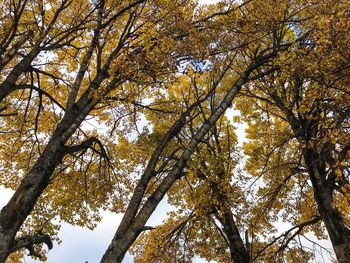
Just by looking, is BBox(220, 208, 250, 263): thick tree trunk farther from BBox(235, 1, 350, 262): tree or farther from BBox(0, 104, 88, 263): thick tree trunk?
BBox(0, 104, 88, 263): thick tree trunk

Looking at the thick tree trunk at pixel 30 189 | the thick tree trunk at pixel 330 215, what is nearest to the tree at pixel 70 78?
the thick tree trunk at pixel 30 189

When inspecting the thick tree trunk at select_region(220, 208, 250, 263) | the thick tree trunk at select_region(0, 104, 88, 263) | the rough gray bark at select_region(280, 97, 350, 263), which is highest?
the rough gray bark at select_region(280, 97, 350, 263)

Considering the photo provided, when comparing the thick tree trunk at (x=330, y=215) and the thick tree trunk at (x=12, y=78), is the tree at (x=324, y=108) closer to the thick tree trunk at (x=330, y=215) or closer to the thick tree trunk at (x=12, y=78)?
the thick tree trunk at (x=330, y=215)

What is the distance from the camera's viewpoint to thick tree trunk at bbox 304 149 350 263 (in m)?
9.60

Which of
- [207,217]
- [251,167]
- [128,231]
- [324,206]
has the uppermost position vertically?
[251,167]

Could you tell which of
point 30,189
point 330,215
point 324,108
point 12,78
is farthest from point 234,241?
point 12,78

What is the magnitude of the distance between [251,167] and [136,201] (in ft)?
38.2

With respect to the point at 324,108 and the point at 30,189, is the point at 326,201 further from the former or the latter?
the point at 30,189

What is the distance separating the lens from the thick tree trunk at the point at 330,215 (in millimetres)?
9602

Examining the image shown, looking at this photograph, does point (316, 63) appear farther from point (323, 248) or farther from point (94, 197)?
point (94, 197)

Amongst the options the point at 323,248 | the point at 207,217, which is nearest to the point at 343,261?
the point at 323,248

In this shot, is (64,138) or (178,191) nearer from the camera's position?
(64,138)

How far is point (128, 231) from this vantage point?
19.1ft

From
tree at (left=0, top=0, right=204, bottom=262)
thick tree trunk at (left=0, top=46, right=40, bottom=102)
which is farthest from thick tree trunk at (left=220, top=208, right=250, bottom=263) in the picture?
thick tree trunk at (left=0, top=46, right=40, bottom=102)
